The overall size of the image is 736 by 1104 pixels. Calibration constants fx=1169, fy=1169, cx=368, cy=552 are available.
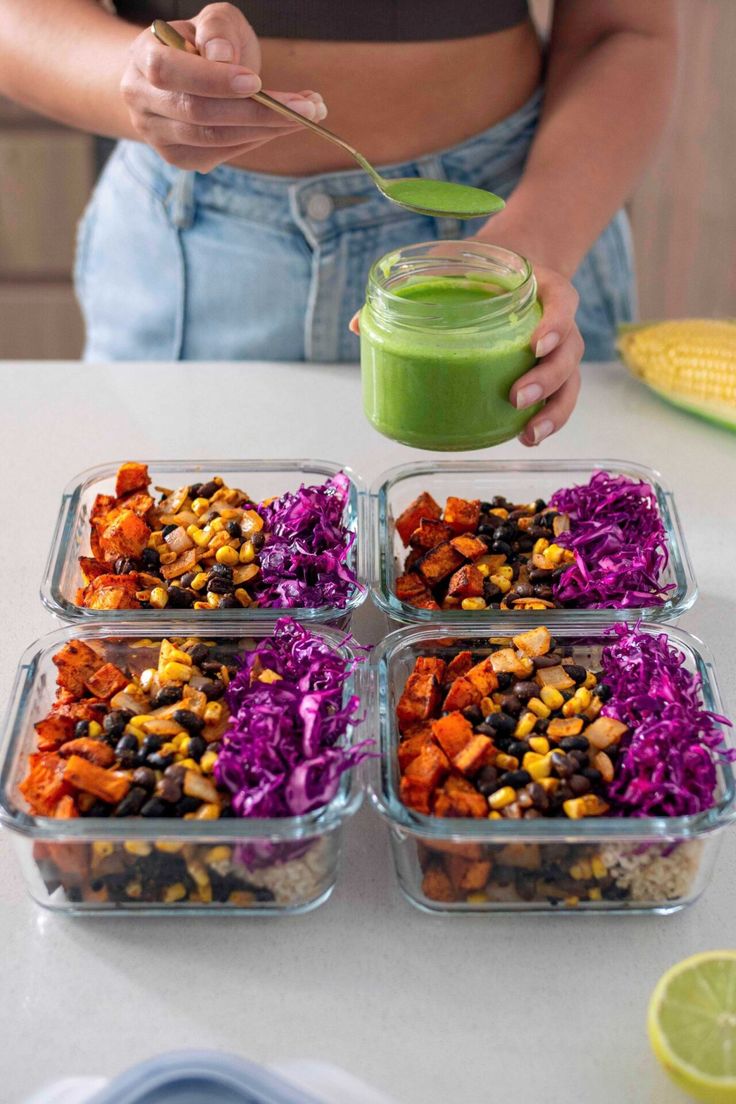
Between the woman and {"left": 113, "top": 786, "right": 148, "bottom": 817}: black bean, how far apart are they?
121 centimetres

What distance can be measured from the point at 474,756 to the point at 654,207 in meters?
3.47

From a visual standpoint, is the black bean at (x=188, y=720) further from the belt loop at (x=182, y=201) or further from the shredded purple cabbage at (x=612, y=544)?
the belt loop at (x=182, y=201)

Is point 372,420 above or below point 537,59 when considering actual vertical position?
below

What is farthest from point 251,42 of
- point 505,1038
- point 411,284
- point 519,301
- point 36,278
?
point 36,278

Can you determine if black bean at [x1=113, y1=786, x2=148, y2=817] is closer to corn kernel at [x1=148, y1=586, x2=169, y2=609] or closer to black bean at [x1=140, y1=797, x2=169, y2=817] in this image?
black bean at [x1=140, y1=797, x2=169, y2=817]

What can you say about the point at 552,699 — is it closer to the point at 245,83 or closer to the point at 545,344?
the point at 545,344

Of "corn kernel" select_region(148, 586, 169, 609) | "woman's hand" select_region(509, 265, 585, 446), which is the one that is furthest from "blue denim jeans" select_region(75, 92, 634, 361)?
"corn kernel" select_region(148, 586, 169, 609)

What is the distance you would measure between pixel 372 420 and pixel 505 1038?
86 cm

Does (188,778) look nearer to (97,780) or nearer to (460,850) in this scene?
(97,780)

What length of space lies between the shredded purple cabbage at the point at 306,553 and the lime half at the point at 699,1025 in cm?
64

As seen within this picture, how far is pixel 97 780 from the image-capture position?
1284 millimetres

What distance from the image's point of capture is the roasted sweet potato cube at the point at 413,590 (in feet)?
5.41

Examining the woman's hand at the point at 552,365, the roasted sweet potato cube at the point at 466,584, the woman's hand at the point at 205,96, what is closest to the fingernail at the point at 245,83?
the woman's hand at the point at 205,96

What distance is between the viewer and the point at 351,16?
7.08ft
